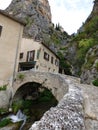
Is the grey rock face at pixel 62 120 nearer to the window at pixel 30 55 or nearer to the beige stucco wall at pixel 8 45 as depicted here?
the beige stucco wall at pixel 8 45

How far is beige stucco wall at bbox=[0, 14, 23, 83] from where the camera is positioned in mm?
25734

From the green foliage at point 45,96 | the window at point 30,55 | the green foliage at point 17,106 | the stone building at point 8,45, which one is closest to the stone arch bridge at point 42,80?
the stone building at point 8,45

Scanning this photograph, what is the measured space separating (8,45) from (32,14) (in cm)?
4171

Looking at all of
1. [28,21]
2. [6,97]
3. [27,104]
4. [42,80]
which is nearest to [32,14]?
[28,21]

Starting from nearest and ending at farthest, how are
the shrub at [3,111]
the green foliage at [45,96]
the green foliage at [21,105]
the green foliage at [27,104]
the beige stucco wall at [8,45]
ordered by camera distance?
the shrub at [3,111]
the green foliage at [21,105]
the beige stucco wall at [8,45]
the green foliage at [27,104]
the green foliage at [45,96]

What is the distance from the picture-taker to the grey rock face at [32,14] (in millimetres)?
58406

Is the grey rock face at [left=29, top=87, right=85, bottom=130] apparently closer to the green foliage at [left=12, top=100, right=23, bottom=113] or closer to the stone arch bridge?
the stone arch bridge

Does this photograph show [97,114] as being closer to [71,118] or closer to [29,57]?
[71,118]

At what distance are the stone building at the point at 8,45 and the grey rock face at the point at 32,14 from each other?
28209 millimetres

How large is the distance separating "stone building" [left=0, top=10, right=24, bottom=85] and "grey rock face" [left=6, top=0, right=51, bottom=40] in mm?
28209

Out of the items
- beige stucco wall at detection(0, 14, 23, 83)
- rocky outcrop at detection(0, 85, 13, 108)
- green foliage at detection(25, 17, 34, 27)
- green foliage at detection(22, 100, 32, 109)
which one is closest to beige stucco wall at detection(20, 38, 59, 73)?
beige stucco wall at detection(0, 14, 23, 83)

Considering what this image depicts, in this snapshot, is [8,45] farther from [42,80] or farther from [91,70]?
[91,70]

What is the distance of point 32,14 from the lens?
66188mm

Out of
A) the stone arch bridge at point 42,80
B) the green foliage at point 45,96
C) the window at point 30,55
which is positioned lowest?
the green foliage at point 45,96
